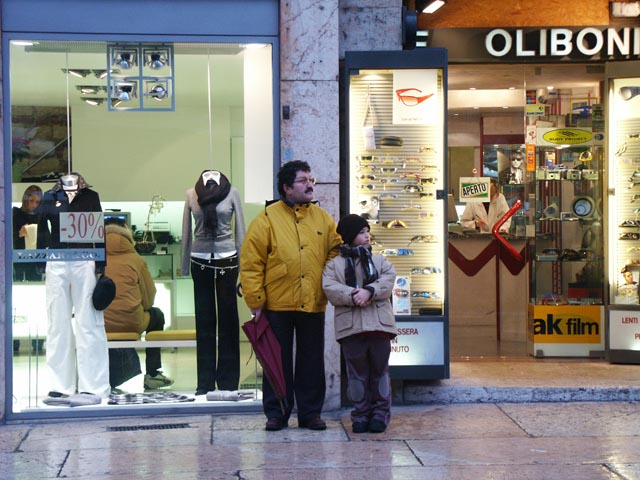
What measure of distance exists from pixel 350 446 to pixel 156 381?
6.76 ft

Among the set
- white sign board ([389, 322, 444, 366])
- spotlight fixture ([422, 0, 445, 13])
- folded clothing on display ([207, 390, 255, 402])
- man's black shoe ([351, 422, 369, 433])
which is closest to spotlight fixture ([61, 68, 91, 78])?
folded clothing on display ([207, 390, 255, 402])

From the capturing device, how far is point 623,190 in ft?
34.5

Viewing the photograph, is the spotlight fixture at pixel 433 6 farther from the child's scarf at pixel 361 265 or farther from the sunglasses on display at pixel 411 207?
the child's scarf at pixel 361 265

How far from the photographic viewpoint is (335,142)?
8922 millimetres

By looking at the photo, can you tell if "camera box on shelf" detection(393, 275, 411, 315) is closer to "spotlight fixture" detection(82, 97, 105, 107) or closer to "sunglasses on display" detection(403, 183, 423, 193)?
"sunglasses on display" detection(403, 183, 423, 193)

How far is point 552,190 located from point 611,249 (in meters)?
0.89

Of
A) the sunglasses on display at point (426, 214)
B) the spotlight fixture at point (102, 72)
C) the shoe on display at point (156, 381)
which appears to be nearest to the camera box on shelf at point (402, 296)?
the sunglasses on display at point (426, 214)

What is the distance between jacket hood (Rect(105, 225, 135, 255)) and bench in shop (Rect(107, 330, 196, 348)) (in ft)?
2.26

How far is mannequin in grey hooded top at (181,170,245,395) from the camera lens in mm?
8945

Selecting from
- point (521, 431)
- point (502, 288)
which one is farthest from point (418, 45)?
point (521, 431)

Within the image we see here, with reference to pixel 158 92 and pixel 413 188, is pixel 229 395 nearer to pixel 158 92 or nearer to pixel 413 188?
pixel 413 188

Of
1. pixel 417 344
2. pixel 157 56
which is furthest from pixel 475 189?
pixel 157 56

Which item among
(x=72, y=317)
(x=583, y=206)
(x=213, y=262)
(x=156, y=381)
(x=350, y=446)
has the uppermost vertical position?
(x=583, y=206)

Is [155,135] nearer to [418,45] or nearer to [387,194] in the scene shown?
[387,194]
